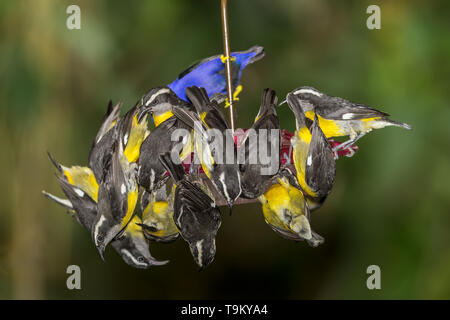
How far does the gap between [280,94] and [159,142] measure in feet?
6.01

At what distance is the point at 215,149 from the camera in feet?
4.44

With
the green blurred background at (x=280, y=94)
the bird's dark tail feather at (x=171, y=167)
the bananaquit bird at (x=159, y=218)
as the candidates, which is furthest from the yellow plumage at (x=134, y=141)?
the green blurred background at (x=280, y=94)

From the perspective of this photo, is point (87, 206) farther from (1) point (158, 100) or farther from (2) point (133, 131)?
(1) point (158, 100)

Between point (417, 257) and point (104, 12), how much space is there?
6.48 feet

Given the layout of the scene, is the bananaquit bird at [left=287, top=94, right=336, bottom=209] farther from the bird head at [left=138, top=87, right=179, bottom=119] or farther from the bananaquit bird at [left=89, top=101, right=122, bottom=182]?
the bananaquit bird at [left=89, top=101, right=122, bottom=182]

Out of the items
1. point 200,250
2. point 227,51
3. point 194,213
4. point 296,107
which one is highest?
point 227,51

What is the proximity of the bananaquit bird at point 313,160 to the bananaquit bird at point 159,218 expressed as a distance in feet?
1.26

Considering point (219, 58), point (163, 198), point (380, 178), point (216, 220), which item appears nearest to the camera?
point (216, 220)

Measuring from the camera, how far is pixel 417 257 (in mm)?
2979

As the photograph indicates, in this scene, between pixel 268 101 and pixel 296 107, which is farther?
pixel 296 107

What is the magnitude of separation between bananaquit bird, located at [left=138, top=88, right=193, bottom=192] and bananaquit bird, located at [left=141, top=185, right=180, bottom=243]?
0.64ft

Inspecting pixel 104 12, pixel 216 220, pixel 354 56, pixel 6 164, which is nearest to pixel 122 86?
pixel 104 12

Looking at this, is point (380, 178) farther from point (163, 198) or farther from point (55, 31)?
point (55, 31)

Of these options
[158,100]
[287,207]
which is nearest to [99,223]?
[158,100]
